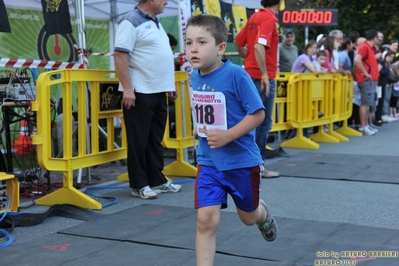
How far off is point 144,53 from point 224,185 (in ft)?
9.01

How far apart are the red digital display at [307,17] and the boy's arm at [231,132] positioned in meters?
12.0

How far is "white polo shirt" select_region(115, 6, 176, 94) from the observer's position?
238 inches

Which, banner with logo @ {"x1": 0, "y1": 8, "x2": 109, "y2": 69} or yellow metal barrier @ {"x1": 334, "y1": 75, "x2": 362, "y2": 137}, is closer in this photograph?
banner with logo @ {"x1": 0, "y1": 8, "x2": 109, "y2": 69}

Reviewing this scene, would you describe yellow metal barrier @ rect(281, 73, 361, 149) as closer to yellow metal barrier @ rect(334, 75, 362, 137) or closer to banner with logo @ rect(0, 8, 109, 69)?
yellow metal barrier @ rect(334, 75, 362, 137)

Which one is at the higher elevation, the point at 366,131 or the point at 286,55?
the point at 286,55

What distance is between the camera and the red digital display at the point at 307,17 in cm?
1526

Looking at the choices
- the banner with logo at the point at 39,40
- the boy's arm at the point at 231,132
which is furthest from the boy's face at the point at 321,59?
the boy's arm at the point at 231,132

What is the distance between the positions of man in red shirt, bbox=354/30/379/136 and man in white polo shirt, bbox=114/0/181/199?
6.41 m

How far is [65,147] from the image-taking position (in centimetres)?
596

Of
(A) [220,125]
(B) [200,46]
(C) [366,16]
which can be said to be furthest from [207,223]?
(C) [366,16]

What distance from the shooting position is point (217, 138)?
139 inches

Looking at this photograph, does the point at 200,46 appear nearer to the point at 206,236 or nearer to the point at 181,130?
the point at 206,236

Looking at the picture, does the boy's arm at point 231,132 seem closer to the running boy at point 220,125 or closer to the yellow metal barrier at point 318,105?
the running boy at point 220,125

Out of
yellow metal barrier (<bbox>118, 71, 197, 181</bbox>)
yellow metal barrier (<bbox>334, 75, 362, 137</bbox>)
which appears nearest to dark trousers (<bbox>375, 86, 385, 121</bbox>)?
yellow metal barrier (<bbox>334, 75, 362, 137</bbox>)
